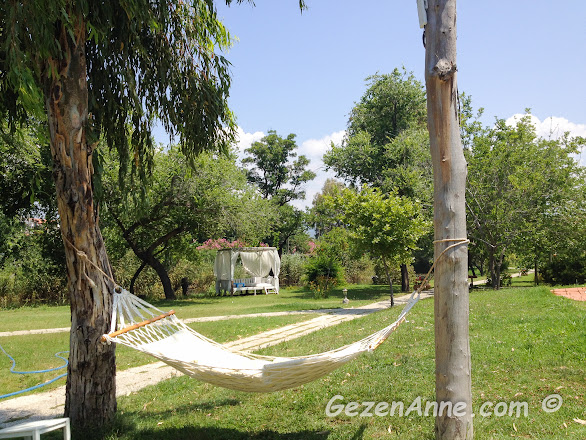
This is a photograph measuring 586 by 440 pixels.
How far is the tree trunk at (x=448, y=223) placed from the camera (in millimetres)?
2877

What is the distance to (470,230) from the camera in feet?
48.3

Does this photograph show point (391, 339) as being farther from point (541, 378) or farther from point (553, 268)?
point (553, 268)

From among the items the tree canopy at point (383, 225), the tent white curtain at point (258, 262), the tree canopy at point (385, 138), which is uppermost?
the tree canopy at point (385, 138)

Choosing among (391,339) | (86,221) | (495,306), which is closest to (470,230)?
(495,306)

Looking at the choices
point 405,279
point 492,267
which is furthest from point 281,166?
point 492,267

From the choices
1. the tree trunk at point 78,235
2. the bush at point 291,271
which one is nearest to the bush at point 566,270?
the bush at point 291,271

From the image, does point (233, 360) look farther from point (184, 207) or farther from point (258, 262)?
point (258, 262)

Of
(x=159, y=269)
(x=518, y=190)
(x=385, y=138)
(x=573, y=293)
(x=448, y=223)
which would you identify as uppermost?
(x=385, y=138)

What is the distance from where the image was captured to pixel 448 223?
2945 mm

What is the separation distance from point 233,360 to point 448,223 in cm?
196

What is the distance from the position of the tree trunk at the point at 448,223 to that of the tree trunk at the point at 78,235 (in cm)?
260

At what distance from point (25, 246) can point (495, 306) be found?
48.5 feet

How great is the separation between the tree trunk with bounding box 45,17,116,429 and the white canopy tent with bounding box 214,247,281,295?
15854 millimetres

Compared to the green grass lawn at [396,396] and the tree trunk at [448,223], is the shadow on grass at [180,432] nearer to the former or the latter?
the green grass lawn at [396,396]
